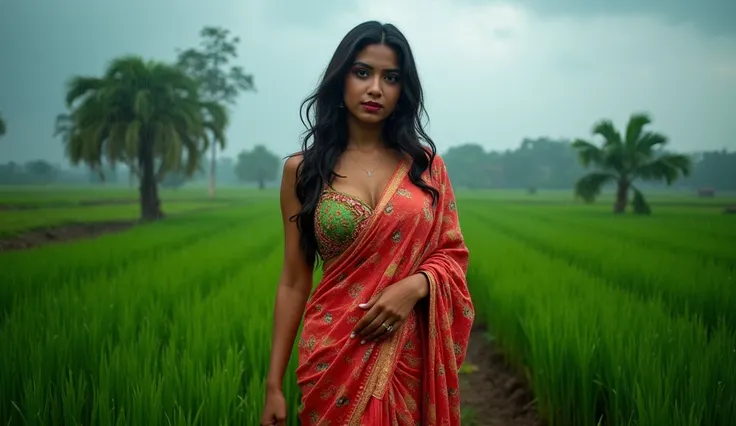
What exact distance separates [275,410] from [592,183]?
13669 mm

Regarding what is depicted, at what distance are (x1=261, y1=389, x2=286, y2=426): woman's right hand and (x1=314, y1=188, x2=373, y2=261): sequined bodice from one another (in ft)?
1.22

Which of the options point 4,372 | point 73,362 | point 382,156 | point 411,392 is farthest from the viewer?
point 73,362

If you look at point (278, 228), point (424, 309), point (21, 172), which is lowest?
point (278, 228)

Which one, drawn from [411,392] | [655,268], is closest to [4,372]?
[411,392]

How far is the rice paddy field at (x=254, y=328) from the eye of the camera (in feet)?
5.95

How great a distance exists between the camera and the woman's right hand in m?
1.24

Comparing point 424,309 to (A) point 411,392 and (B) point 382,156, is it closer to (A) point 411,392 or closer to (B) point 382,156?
(A) point 411,392

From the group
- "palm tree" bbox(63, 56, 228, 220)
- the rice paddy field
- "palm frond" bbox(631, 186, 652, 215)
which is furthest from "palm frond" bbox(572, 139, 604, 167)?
"palm tree" bbox(63, 56, 228, 220)

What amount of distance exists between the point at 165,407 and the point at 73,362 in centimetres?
68

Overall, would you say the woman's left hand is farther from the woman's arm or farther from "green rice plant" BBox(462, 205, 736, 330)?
"green rice plant" BBox(462, 205, 736, 330)

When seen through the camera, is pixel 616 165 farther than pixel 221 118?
No

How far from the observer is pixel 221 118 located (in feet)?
48.1

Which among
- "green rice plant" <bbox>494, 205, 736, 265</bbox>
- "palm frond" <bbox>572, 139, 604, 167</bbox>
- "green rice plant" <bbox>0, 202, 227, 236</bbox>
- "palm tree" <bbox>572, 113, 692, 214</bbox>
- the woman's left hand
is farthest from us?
"palm frond" <bbox>572, 139, 604, 167</bbox>

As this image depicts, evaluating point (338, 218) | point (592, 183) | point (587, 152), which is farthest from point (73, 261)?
point (587, 152)
